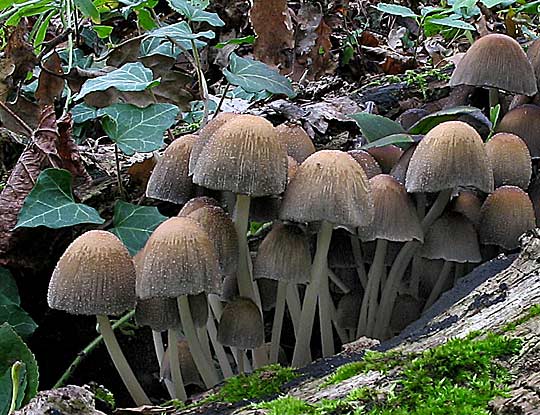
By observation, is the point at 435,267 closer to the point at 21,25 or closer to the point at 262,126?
A: the point at 262,126

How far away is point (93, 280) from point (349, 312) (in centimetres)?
93

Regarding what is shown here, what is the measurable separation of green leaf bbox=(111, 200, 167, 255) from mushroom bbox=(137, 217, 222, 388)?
48 cm

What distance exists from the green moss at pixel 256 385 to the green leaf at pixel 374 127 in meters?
0.85

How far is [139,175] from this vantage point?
7.84ft

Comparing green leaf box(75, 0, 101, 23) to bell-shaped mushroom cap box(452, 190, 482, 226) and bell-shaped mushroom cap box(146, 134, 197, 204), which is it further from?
bell-shaped mushroom cap box(452, 190, 482, 226)

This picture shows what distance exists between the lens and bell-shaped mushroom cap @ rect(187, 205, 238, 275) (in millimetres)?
1665

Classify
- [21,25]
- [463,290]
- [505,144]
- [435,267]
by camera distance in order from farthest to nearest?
[21,25], [435,267], [505,144], [463,290]

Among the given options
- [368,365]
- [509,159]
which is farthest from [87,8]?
[368,365]

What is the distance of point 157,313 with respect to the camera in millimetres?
1674

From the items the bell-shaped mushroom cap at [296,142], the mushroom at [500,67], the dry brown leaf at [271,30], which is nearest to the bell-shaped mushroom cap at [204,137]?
the bell-shaped mushroom cap at [296,142]

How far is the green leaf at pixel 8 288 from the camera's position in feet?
6.72

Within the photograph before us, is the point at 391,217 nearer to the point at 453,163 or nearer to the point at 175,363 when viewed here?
the point at 453,163

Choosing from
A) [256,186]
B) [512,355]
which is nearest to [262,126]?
[256,186]

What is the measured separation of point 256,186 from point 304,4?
323 centimetres
